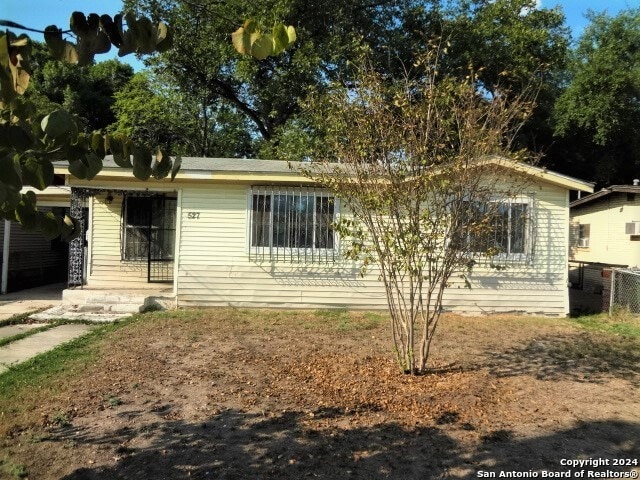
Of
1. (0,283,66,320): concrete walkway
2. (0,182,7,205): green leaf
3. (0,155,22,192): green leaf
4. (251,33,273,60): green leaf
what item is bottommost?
(0,283,66,320): concrete walkway

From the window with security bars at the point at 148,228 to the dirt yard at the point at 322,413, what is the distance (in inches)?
195

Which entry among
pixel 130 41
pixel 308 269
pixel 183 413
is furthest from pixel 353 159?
pixel 308 269

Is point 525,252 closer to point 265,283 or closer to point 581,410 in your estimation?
point 265,283

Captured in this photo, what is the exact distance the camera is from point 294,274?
35.3 ft

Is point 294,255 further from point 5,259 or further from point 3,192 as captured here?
point 3,192

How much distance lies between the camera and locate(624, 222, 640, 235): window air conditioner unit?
13500 mm

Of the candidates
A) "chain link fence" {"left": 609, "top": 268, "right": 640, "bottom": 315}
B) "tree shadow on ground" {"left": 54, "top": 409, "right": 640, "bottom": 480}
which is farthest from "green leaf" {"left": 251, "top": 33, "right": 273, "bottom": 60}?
"chain link fence" {"left": 609, "top": 268, "right": 640, "bottom": 315}

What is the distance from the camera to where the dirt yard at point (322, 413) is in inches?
152

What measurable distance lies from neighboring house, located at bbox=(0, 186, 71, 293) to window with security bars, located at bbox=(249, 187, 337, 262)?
17.3 ft

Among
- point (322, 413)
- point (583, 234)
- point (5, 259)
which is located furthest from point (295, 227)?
point (583, 234)

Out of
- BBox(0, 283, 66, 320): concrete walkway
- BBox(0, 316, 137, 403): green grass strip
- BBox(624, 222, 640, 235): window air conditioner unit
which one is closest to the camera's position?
BBox(0, 316, 137, 403): green grass strip

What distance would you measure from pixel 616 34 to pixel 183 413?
24.7 meters

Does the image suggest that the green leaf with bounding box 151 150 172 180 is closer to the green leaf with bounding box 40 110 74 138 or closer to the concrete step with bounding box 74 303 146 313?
the green leaf with bounding box 40 110 74 138

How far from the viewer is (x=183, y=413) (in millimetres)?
4812
